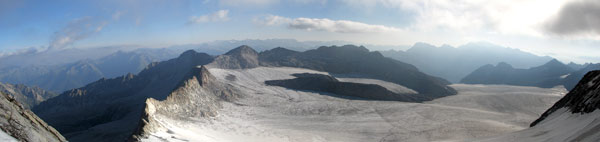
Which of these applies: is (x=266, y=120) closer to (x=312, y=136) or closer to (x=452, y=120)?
(x=312, y=136)

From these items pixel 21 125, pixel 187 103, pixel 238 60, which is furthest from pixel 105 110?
pixel 21 125

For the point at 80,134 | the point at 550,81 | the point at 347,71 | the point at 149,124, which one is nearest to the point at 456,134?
the point at 149,124

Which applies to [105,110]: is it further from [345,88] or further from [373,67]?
[373,67]

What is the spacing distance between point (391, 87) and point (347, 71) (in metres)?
45.7

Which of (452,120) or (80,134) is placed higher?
(452,120)

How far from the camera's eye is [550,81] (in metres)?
186

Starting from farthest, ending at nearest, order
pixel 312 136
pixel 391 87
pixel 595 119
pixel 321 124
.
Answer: pixel 391 87 → pixel 321 124 → pixel 312 136 → pixel 595 119

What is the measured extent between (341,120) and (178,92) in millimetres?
37047

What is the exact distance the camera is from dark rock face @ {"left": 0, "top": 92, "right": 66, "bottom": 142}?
12.1 m

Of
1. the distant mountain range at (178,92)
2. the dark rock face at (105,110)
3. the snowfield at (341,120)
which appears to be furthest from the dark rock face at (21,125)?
the dark rock face at (105,110)

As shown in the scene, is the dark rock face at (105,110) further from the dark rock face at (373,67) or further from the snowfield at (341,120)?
the dark rock face at (373,67)

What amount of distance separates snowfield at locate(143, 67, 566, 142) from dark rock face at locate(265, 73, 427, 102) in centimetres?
689

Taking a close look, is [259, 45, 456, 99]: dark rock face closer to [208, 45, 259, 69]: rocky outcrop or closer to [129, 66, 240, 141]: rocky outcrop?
[208, 45, 259, 69]: rocky outcrop

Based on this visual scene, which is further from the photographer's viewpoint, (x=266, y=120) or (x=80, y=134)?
(x=80, y=134)
